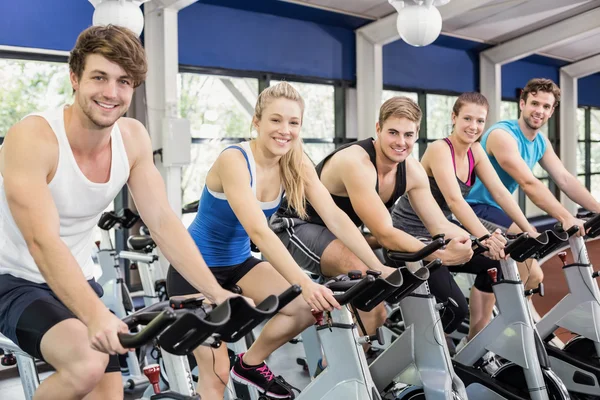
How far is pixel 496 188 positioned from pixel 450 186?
374mm

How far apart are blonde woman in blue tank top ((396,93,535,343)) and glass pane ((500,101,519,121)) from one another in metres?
8.22

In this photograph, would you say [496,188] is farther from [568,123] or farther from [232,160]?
[568,123]

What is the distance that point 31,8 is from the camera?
5426mm

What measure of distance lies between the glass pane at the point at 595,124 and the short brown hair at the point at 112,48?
1295cm

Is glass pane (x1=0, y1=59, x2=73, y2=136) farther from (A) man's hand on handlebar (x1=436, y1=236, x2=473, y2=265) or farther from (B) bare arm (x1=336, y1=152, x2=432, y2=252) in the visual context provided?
(A) man's hand on handlebar (x1=436, y1=236, x2=473, y2=265)

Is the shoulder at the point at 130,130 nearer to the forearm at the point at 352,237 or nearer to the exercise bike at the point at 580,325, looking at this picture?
the forearm at the point at 352,237

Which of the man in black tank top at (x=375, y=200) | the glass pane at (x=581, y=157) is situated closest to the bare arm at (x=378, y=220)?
the man in black tank top at (x=375, y=200)

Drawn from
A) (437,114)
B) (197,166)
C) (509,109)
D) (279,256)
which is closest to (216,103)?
(197,166)

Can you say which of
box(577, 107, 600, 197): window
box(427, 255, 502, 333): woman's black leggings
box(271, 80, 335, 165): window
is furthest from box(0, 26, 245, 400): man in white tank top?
box(577, 107, 600, 197): window

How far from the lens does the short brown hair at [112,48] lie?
66.2 inches

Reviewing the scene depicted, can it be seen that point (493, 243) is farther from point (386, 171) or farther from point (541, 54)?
point (541, 54)

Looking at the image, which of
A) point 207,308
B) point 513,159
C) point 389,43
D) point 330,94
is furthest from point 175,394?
point 389,43

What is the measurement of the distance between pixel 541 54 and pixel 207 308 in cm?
1077

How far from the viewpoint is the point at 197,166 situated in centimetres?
705
